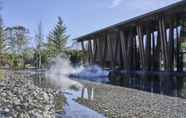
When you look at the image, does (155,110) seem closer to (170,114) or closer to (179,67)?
(170,114)

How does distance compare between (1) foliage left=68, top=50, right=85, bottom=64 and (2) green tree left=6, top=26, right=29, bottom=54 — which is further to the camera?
(2) green tree left=6, top=26, right=29, bottom=54

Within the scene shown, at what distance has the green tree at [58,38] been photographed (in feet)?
195

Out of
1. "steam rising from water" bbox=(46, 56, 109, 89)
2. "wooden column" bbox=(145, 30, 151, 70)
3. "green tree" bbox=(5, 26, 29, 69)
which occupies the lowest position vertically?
"steam rising from water" bbox=(46, 56, 109, 89)

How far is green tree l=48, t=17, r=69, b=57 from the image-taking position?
59.3 m

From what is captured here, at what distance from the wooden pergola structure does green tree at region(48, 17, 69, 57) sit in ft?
76.1

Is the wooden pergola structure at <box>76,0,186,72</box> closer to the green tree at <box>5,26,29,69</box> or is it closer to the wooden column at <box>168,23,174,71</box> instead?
the wooden column at <box>168,23,174,71</box>

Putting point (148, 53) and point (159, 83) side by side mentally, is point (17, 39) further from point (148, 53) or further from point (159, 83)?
point (159, 83)

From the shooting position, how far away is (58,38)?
200 feet

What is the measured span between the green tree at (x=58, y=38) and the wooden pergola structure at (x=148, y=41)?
23188 millimetres

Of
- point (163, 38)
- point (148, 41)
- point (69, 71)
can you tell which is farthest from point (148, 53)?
point (69, 71)

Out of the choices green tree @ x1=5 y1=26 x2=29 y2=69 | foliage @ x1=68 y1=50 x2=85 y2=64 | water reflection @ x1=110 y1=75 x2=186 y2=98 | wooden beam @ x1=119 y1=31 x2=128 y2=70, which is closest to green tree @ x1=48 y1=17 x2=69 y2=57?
green tree @ x1=5 y1=26 x2=29 y2=69

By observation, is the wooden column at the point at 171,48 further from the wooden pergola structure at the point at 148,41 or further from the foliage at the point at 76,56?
the foliage at the point at 76,56

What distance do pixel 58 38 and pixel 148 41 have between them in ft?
119

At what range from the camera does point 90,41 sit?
40.0m
